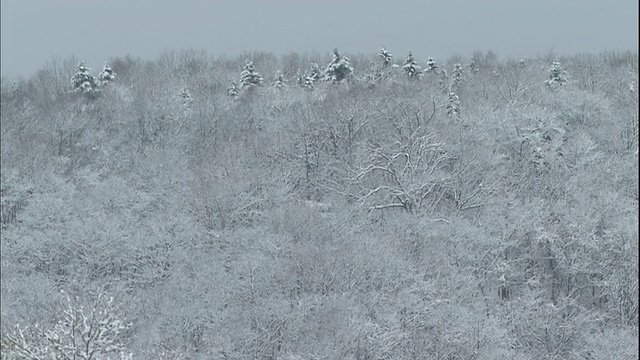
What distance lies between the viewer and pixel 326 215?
38375mm

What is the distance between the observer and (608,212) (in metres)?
38.1

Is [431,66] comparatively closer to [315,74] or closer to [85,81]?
[315,74]

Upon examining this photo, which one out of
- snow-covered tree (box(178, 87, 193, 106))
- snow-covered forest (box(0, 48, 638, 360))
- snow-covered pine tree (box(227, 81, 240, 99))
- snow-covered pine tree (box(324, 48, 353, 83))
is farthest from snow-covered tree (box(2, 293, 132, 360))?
snow-covered pine tree (box(227, 81, 240, 99))

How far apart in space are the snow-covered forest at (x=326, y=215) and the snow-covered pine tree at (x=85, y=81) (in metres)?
0.15

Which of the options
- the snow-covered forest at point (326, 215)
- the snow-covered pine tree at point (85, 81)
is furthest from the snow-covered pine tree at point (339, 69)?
the snow-covered pine tree at point (85, 81)

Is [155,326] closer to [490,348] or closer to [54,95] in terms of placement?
[490,348]

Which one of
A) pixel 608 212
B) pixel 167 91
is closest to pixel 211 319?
pixel 608 212

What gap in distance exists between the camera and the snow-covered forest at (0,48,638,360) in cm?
2847

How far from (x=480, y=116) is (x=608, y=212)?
13.2m

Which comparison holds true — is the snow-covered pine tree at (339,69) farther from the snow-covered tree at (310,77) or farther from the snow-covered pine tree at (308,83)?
the snow-covered tree at (310,77)

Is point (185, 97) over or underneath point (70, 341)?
underneath

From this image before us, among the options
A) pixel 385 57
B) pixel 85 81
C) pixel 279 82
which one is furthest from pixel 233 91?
pixel 385 57

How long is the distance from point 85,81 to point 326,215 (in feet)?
87.8

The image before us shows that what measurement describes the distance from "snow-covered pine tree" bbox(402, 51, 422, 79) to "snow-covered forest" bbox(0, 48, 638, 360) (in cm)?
27
